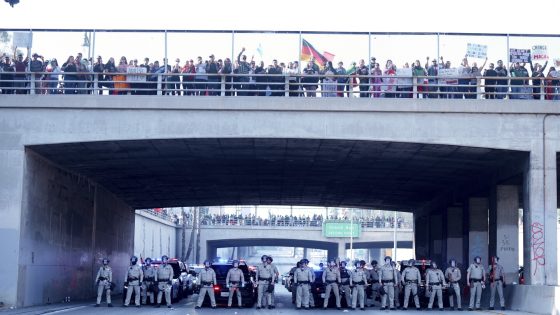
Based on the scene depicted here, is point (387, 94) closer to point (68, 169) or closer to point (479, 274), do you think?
point (479, 274)

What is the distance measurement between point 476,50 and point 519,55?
1.44m

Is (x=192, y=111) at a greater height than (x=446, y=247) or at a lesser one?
greater

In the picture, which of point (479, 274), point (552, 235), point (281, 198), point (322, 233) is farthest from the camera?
point (322, 233)

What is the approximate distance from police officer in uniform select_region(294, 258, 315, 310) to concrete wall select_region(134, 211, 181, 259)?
27827mm

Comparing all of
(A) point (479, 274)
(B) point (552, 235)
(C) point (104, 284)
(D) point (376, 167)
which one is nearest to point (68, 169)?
(C) point (104, 284)

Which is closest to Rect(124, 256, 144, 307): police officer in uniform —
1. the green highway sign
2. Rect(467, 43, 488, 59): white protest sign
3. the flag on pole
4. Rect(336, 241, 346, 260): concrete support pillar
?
the flag on pole

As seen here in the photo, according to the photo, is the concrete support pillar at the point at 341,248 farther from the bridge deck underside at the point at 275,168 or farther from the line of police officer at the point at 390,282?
the line of police officer at the point at 390,282

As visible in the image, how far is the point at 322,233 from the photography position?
84312 mm

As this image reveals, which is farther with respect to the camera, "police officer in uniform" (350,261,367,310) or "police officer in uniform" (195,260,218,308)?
"police officer in uniform" (350,261,367,310)

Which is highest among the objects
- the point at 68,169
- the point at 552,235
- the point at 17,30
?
the point at 17,30

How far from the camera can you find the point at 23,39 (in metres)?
29.1

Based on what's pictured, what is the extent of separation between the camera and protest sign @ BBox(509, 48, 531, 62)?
2919 centimetres

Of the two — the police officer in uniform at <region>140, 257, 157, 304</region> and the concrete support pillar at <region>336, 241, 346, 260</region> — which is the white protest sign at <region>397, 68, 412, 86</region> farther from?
the concrete support pillar at <region>336, 241, 346, 260</region>

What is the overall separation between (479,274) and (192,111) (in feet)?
36.6
